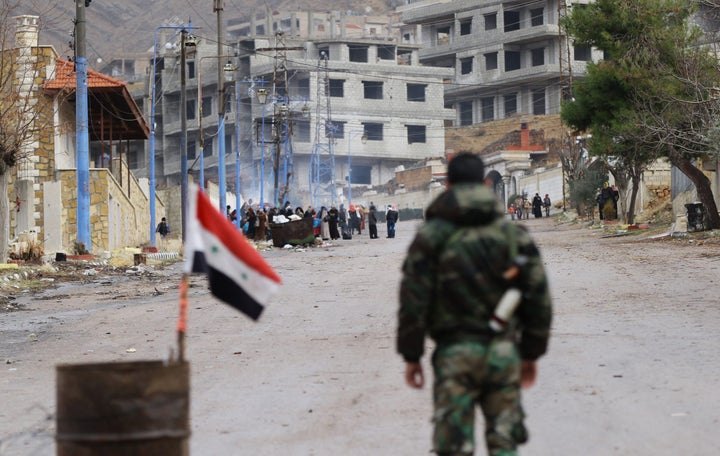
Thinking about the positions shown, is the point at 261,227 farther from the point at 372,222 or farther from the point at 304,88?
the point at 304,88

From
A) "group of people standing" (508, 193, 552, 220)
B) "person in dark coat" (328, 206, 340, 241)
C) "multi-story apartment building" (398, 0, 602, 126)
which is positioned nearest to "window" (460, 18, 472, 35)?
"multi-story apartment building" (398, 0, 602, 126)

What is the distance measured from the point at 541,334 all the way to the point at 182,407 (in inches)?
62.4

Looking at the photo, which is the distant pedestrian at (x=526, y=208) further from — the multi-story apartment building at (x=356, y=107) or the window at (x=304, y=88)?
the window at (x=304, y=88)

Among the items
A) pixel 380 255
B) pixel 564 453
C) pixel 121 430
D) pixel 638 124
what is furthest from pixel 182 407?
pixel 638 124

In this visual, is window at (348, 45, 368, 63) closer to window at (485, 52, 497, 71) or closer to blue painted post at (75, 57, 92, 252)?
window at (485, 52, 497, 71)

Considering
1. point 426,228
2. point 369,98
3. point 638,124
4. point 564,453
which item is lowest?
point 564,453

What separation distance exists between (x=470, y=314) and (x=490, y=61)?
115m

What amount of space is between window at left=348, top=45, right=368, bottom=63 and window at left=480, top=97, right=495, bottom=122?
14.1 metres

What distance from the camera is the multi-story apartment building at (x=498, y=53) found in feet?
377

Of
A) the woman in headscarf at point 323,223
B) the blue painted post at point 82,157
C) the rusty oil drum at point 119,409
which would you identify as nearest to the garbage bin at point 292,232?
the woman in headscarf at point 323,223

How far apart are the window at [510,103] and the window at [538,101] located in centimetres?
183

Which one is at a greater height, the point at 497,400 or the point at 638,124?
the point at 638,124

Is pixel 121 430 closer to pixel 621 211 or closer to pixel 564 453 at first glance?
pixel 564 453

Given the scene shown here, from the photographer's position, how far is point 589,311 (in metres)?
16.0
